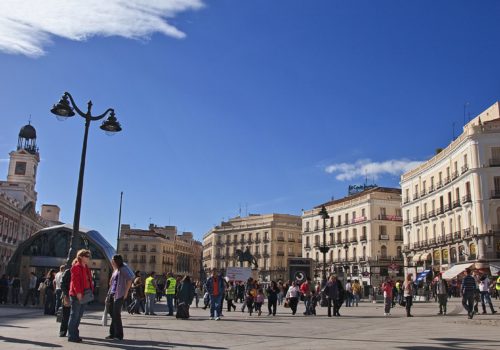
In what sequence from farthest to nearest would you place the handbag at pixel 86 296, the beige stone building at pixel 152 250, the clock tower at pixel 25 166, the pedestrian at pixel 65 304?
the beige stone building at pixel 152 250 < the clock tower at pixel 25 166 < the pedestrian at pixel 65 304 < the handbag at pixel 86 296

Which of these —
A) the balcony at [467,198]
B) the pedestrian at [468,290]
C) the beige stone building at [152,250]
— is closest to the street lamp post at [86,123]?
the pedestrian at [468,290]

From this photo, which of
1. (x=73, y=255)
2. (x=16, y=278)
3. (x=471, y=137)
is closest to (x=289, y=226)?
(x=471, y=137)

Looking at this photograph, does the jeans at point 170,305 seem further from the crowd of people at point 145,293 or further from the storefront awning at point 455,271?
the storefront awning at point 455,271

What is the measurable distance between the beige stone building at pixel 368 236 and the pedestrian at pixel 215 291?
52.5 metres

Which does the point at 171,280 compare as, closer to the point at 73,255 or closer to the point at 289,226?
the point at 73,255

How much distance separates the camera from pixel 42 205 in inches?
3920

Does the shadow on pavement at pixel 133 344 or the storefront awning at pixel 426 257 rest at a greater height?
the storefront awning at pixel 426 257

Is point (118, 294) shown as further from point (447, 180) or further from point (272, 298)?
point (447, 180)

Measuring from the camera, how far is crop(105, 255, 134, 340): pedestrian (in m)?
9.54

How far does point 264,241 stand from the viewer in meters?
91.9

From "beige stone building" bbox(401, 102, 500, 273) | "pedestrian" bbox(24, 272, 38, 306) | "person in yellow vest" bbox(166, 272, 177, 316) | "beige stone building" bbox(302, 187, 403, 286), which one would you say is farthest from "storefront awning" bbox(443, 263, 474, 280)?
"pedestrian" bbox(24, 272, 38, 306)

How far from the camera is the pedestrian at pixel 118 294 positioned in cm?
954

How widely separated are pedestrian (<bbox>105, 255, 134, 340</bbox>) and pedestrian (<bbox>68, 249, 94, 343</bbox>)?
1.53 ft

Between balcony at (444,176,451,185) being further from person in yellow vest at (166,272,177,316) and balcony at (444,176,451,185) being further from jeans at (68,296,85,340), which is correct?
jeans at (68,296,85,340)
